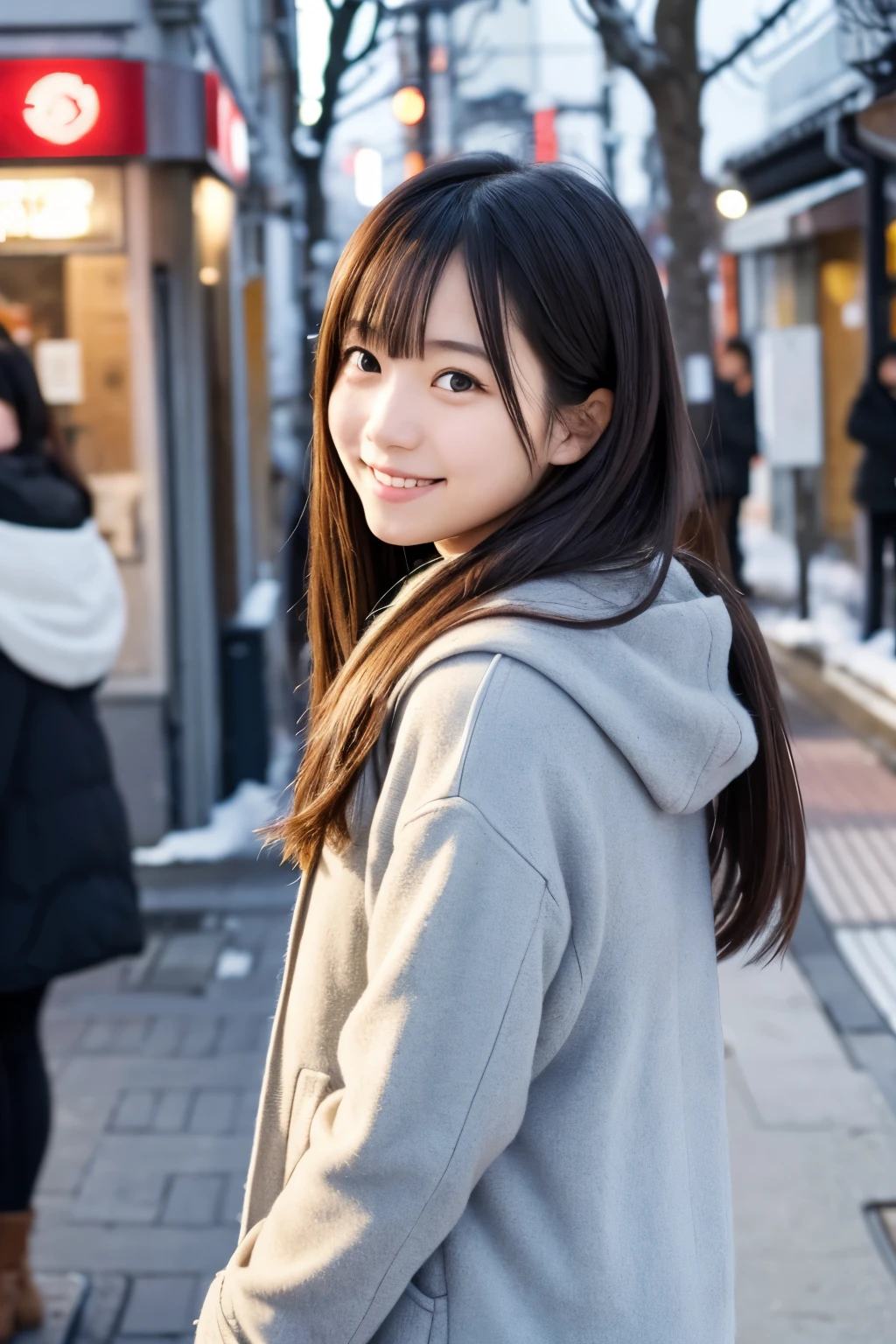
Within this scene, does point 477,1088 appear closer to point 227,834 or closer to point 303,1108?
A: point 303,1108

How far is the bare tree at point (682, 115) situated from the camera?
515cm

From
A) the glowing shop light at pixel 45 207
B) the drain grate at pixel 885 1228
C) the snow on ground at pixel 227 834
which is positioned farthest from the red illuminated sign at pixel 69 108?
the drain grate at pixel 885 1228

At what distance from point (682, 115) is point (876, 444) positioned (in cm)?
536

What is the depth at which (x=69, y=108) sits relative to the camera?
644cm

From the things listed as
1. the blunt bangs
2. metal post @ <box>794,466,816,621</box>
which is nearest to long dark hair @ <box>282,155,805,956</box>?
the blunt bangs

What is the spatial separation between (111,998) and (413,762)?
171 inches

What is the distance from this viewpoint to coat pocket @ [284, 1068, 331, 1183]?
1.34 metres

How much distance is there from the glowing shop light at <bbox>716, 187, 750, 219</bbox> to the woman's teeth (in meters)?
17.7

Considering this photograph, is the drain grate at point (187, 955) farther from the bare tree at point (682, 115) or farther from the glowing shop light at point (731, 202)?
the glowing shop light at point (731, 202)

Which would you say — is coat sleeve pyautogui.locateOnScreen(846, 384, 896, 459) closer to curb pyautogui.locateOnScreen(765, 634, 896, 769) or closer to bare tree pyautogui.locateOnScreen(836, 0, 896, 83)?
curb pyautogui.locateOnScreen(765, 634, 896, 769)

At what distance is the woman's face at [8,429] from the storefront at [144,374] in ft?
11.9

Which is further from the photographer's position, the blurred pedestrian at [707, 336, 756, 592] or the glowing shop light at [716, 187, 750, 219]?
the glowing shop light at [716, 187, 750, 219]

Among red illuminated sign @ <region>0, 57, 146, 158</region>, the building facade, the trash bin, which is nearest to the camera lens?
red illuminated sign @ <region>0, 57, 146, 158</region>

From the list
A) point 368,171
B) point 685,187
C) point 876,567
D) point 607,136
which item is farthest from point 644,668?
point 607,136
